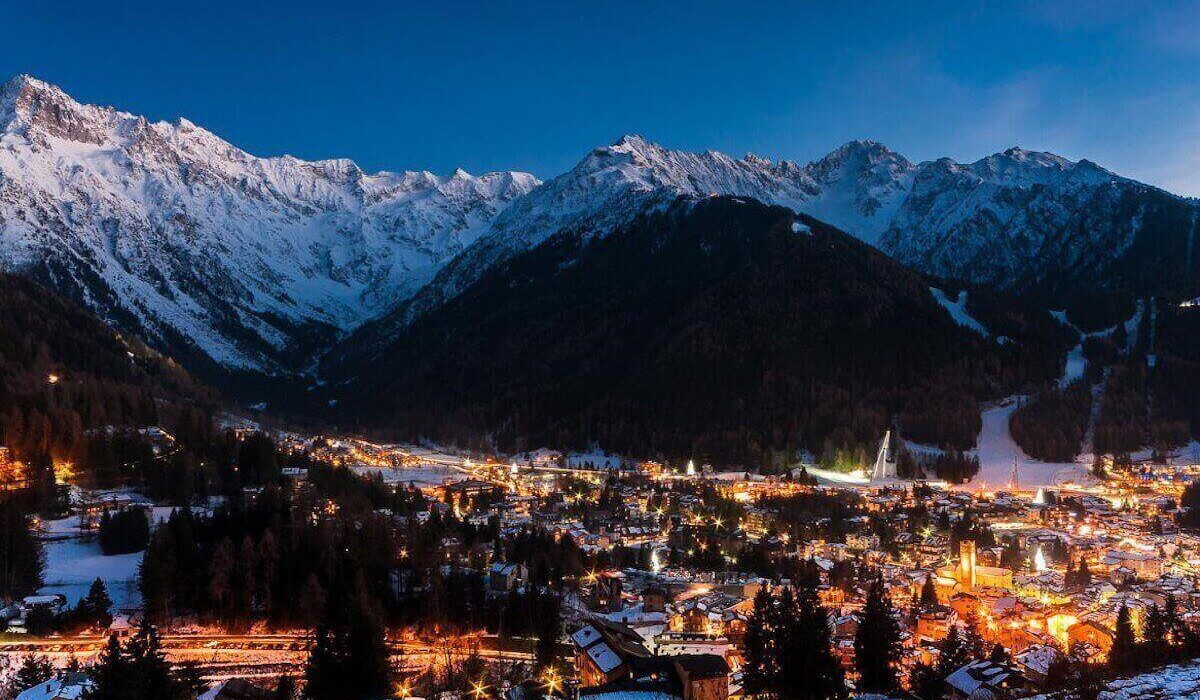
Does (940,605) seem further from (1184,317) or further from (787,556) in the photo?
(1184,317)

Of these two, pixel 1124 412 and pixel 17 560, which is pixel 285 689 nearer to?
pixel 17 560

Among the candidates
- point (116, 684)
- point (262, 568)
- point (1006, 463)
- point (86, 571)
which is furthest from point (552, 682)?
point (1006, 463)

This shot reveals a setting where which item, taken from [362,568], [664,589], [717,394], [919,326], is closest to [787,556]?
[664,589]

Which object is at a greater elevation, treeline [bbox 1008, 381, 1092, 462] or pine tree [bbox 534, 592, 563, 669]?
treeline [bbox 1008, 381, 1092, 462]

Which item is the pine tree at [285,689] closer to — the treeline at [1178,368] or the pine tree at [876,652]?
the pine tree at [876,652]

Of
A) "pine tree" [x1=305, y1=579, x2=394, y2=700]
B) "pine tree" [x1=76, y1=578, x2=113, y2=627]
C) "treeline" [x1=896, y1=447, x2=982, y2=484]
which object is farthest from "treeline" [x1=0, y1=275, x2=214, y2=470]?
"treeline" [x1=896, y1=447, x2=982, y2=484]

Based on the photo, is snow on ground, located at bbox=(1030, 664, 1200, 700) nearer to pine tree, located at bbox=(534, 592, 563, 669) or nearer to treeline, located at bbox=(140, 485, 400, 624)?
pine tree, located at bbox=(534, 592, 563, 669)

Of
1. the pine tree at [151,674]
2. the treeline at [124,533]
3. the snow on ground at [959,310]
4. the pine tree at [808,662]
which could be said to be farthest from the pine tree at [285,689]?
the snow on ground at [959,310]
